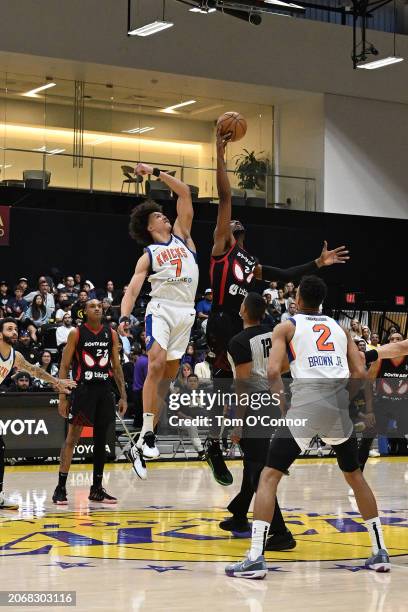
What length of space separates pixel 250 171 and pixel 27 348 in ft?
40.1

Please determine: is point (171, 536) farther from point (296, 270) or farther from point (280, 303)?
point (280, 303)

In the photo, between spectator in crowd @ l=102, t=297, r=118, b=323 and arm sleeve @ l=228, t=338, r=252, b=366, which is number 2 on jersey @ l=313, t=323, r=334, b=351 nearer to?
arm sleeve @ l=228, t=338, r=252, b=366

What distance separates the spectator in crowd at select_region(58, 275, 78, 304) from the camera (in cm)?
2239

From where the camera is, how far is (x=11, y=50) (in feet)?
85.8

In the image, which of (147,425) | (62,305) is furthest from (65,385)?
(62,305)

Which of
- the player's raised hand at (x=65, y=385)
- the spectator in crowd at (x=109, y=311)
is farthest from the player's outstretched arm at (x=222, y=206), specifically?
the spectator in crowd at (x=109, y=311)

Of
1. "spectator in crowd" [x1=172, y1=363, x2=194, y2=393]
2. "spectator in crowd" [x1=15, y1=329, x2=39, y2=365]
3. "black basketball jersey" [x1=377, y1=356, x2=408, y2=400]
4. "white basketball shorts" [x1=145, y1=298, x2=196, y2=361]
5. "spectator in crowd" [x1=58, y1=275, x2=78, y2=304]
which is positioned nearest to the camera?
"white basketball shorts" [x1=145, y1=298, x2=196, y2=361]

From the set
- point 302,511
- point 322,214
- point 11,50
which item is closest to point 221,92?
point 322,214

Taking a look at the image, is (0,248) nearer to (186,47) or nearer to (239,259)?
(186,47)

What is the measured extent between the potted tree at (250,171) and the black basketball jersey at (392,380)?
12757 millimetres

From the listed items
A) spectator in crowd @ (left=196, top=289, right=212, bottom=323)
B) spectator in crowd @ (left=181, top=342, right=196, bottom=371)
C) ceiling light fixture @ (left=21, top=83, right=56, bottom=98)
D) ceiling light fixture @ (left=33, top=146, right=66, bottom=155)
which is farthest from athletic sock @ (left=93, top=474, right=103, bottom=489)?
ceiling light fixture @ (left=21, top=83, right=56, bottom=98)

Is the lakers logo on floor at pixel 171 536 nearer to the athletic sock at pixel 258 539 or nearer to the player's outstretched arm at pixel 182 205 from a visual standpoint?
the athletic sock at pixel 258 539

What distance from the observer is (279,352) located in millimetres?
7055

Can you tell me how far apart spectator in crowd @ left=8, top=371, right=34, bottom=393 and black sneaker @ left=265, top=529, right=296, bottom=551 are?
8.80m
